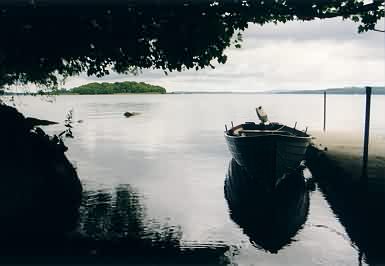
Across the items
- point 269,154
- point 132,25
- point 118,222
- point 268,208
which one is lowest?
point 268,208

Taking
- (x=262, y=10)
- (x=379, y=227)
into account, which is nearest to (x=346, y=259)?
(x=379, y=227)

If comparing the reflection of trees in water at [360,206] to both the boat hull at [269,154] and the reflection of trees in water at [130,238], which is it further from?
the reflection of trees in water at [130,238]

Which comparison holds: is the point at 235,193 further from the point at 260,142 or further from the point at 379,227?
the point at 379,227

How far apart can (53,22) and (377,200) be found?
14.7 m

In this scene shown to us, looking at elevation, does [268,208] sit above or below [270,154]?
below

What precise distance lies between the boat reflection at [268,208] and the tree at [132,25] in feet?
23.0

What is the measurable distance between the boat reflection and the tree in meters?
7.00

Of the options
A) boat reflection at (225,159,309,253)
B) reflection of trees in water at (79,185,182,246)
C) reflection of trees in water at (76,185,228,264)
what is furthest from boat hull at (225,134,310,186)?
reflection of trees in water at (76,185,228,264)

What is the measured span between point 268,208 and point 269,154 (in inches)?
105

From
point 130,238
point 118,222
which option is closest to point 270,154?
point 118,222

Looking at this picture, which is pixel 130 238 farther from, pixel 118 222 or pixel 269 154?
pixel 269 154

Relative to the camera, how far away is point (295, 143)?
2264 centimetres

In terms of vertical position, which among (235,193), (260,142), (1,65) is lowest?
(235,193)

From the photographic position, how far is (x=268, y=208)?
1992 cm
